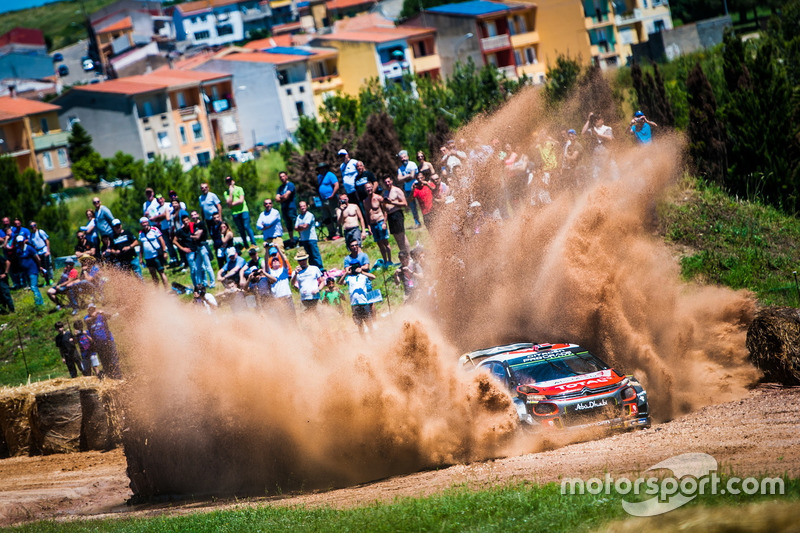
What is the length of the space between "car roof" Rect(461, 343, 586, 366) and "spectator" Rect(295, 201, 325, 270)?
618 centimetres

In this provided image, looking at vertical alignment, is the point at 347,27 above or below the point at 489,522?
above

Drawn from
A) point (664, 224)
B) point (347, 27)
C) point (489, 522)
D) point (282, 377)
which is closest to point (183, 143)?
point (347, 27)

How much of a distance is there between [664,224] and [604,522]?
14.6 meters

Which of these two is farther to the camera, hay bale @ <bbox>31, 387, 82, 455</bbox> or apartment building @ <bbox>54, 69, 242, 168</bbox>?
apartment building @ <bbox>54, 69, 242, 168</bbox>

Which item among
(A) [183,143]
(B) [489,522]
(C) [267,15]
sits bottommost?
(B) [489,522]

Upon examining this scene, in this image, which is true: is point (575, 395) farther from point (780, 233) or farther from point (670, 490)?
point (780, 233)

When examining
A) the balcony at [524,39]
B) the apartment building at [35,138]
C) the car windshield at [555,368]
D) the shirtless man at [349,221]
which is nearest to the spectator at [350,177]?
the shirtless man at [349,221]

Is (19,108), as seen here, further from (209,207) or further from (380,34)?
(209,207)

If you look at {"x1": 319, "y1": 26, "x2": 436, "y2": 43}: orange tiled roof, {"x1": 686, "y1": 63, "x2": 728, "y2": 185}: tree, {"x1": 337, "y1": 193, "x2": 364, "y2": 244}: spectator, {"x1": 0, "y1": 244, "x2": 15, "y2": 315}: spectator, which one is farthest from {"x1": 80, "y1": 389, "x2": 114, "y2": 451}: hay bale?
{"x1": 319, "y1": 26, "x2": 436, "y2": 43}: orange tiled roof

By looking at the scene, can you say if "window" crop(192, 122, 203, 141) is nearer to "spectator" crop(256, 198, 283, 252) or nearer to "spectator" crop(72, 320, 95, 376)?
"spectator" crop(256, 198, 283, 252)

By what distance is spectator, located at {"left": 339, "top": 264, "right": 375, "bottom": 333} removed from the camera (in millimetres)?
Result: 16031

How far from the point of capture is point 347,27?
106 m

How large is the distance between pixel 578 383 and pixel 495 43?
65.6m

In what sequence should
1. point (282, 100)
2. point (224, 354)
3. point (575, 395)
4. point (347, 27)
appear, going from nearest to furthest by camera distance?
point (575, 395)
point (224, 354)
point (282, 100)
point (347, 27)
